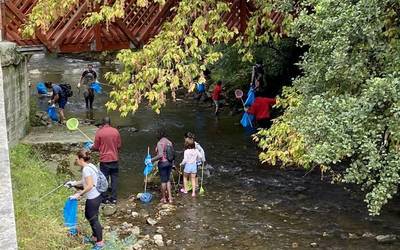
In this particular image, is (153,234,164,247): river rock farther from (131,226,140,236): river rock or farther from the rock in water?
the rock in water

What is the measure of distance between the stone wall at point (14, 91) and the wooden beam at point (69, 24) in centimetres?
87

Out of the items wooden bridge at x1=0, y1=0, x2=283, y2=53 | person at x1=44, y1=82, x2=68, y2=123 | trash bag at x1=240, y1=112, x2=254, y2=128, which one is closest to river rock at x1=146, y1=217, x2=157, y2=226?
wooden bridge at x1=0, y1=0, x2=283, y2=53

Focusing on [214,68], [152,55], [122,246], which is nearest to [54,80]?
[214,68]

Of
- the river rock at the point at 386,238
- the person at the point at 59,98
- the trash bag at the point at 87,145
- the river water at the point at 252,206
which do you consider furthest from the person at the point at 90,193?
the person at the point at 59,98

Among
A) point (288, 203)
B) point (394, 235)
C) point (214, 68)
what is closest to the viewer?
point (394, 235)

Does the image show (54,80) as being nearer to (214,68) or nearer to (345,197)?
(214,68)

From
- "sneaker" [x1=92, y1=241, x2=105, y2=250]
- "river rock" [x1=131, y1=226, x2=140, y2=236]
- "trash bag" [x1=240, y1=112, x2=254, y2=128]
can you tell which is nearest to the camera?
"sneaker" [x1=92, y1=241, x2=105, y2=250]

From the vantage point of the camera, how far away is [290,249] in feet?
33.4

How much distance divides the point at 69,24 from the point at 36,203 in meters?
4.16

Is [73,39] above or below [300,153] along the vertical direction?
above

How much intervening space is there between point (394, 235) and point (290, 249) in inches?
80.0

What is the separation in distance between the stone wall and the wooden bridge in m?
0.46

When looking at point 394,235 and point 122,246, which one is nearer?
point 122,246

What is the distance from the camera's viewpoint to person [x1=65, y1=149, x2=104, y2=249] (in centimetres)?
891
